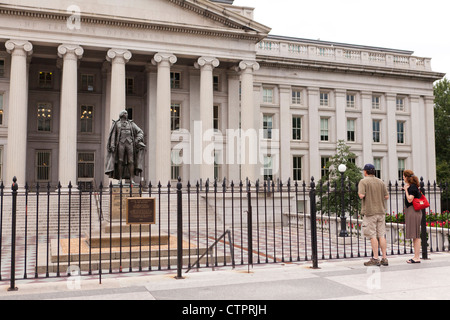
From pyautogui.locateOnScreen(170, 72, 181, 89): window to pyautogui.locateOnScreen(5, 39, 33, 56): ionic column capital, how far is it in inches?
428

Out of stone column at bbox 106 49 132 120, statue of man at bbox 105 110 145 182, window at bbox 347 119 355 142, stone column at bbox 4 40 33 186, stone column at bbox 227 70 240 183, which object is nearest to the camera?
statue of man at bbox 105 110 145 182

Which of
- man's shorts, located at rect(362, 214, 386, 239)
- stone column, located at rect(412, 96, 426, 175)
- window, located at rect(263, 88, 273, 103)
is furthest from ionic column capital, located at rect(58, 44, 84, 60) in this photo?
stone column, located at rect(412, 96, 426, 175)

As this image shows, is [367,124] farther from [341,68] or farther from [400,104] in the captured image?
[341,68]

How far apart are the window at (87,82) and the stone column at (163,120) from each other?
695cm

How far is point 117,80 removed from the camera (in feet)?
98.8

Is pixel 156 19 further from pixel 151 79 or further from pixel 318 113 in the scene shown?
pixel 318 113

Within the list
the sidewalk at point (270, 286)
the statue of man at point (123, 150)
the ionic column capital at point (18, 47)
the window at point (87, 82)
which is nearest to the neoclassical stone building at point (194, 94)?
the ionic column capital at point (18, 47)

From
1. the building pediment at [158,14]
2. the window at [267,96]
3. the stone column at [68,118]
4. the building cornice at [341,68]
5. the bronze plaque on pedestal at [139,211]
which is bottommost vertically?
the bronze plaque on pedestal at [139,211]

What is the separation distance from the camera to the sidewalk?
273 inches

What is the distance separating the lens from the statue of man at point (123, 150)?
12914mm

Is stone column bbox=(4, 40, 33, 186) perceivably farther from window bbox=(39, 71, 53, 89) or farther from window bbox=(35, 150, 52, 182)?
window bbox=(39, 71, 53, 89)

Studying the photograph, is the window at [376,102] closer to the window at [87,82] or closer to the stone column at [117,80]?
the stone column at [117,80]

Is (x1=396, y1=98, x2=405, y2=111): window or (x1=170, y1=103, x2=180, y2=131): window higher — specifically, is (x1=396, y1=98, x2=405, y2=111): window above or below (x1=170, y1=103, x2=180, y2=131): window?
above

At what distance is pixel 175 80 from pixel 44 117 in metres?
10.6
